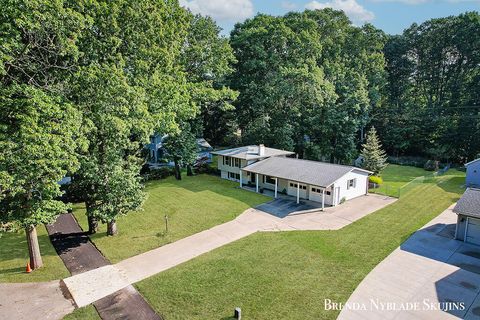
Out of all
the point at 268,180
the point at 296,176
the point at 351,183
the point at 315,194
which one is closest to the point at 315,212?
the point at 315,194

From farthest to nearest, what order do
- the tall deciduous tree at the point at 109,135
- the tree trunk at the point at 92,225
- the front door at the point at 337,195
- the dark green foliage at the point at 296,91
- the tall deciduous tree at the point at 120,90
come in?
the dark green foliage at the point at 296,91 → the front door at the point at 337,195 → the tree trunk at the point at 92,225 → the tall deciduous tree at the point at 120,90 → the tall deciduous tree at the point at 109,135

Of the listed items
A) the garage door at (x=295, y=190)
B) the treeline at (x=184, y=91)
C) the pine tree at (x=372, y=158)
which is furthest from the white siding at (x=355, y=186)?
the treeline at (x=184, y=91)

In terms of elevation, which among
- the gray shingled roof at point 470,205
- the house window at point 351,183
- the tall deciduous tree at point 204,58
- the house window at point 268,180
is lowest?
the house window at point 268,180

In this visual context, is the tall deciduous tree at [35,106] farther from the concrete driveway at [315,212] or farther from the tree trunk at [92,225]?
the concrete driveway at [315,212]

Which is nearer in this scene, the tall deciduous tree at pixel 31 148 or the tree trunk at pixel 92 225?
the tall deciduous tree at pixel 31 148

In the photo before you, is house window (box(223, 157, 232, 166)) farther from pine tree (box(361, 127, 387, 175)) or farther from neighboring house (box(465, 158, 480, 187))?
neighboring house (box(465, 158, 480, 187))

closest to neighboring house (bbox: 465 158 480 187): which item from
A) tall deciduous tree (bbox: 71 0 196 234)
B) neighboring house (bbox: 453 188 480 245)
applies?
neighboring house (bbox: 453 188 480 245)

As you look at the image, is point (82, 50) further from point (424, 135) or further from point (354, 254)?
point (424, 135)
